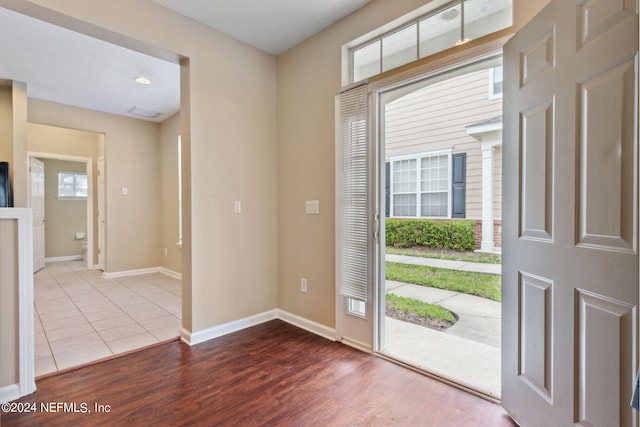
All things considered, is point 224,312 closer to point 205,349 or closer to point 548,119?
point 205,349

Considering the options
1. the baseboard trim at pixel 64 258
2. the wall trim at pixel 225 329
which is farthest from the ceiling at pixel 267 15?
the baseboard trim at pixel 64 258

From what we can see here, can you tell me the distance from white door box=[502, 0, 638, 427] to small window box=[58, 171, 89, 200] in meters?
8.79

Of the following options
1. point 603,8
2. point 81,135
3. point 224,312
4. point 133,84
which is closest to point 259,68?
point 133,84

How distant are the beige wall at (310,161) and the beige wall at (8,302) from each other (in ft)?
6.60

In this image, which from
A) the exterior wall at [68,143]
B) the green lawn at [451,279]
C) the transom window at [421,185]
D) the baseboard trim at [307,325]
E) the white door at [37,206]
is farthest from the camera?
the transom window at [421,185]

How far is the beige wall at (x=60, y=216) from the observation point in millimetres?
6824

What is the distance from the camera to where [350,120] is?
2.56 metres

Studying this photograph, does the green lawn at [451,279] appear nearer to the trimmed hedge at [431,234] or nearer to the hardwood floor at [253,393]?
the trimmed hedge at [431,234]

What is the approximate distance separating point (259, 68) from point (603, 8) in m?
2.68

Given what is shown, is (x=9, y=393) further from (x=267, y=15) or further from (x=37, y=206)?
(x=37, y=206)

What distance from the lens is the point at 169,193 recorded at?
5.44 meters

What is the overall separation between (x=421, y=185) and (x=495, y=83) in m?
2.09

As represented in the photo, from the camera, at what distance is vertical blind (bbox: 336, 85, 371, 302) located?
2.46 m

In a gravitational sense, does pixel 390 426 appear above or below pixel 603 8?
below
